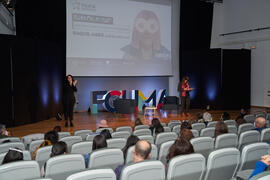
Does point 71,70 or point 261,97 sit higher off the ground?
point 71,70

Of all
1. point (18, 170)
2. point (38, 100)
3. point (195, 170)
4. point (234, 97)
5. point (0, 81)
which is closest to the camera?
point (18, 170)

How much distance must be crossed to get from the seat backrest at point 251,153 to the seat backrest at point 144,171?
0.95 meters

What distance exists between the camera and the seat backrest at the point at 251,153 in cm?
249

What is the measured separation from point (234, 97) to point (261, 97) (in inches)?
57.4

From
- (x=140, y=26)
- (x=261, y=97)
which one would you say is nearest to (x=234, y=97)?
(x=261, y=97)

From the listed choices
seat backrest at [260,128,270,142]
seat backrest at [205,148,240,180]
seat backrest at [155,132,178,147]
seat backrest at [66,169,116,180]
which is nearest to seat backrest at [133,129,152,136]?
seat backrest at [155,132,178,147]

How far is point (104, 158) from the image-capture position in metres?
2.46

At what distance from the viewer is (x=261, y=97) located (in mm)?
12016

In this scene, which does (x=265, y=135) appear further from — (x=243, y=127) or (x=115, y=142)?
(x=115, y=142)

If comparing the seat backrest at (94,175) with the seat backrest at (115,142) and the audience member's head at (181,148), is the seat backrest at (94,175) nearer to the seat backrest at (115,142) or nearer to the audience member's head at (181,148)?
the audience member's head at (181,148)

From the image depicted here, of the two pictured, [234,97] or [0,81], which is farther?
[234,97]

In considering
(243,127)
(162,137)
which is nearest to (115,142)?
(162,137)

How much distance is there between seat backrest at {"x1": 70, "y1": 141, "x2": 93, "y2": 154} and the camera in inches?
119

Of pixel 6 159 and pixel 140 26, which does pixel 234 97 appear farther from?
pixel 6 159
